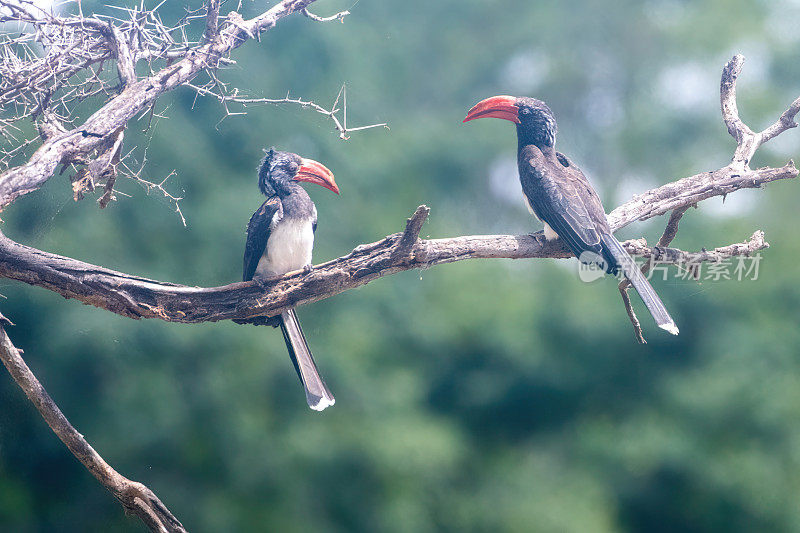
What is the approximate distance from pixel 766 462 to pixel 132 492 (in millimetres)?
3283

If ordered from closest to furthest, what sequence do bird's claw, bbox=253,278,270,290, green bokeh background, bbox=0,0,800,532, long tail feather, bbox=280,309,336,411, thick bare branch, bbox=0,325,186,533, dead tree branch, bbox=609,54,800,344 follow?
thick bare branch, bbox=0,325,186,533 < bird's claw, bbox=253,278,270,290 < long tail feather, bbox=280,309,336,411 < dead tree branch, bbox=609,54,800,344 < green bokeh background, bbox=0,0,800,532

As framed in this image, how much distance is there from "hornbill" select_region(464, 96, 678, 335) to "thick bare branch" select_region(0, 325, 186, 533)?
1.55m

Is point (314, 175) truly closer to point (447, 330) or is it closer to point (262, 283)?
point (262, 283)

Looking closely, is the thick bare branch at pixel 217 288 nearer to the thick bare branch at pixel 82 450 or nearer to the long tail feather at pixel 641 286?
the thick bare branch at pixel 82 450

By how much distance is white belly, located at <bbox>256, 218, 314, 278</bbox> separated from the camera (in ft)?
7.96

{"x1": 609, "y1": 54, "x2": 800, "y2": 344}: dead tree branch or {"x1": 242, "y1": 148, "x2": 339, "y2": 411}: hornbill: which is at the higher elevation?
{"x1": 609, "y1": 54, "x2": 800, "y2": 344}: dead tree branch

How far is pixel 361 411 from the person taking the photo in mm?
3865

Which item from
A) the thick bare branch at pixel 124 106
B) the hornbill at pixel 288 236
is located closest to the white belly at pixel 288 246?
the hornbill at pixel 288 236

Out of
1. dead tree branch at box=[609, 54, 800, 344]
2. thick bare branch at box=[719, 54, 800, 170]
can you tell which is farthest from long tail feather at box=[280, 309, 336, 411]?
thick bare branch at box=[719, 54, 800, 170]

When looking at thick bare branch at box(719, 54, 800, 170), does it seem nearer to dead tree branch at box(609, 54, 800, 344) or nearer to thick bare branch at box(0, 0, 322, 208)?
dead tree branch at box(609, 54, 800, 344)

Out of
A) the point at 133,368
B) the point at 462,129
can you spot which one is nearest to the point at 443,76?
the point at 462,129

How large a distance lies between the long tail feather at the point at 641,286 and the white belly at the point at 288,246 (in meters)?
1.02

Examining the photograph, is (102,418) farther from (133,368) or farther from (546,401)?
(546,401)

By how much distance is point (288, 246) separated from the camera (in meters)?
2.43
